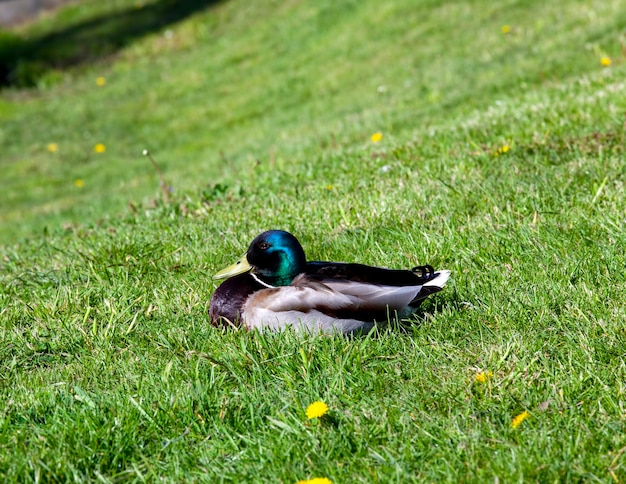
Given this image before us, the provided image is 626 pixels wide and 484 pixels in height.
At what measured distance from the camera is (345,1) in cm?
1681

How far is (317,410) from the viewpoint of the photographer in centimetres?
285

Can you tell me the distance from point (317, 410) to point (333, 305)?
0.65m

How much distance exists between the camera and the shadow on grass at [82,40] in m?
19.7

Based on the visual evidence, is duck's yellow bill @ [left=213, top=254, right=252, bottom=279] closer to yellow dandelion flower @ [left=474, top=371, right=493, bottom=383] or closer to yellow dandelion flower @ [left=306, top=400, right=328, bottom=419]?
yellow dandelion flower @ [left=306, top=400, right=328, bottom=419]

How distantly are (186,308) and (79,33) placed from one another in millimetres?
20548

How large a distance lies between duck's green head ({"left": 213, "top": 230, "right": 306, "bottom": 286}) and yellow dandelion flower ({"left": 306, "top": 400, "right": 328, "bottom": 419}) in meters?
0.94

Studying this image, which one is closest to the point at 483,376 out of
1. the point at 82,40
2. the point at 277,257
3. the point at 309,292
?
the point at 309,292

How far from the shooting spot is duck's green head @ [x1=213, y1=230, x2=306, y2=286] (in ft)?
12.1

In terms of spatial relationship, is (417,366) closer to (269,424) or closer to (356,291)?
(356,291)

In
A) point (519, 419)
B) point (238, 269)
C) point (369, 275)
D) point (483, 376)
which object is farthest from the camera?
point (238, 269)

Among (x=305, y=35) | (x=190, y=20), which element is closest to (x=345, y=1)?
(x=305, y=35)

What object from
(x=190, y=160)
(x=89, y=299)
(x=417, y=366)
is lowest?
(x=190, y=160)

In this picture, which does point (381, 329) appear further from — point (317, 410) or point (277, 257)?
point (317, 410)

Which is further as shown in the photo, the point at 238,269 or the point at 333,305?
the point at 238,269
